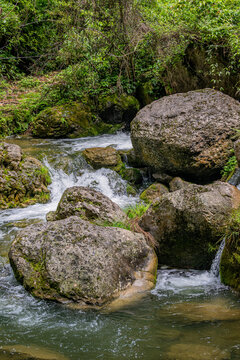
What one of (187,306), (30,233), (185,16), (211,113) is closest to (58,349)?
(187,306)

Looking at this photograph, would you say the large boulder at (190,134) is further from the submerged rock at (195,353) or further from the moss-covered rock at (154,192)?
the submerged rock at (195,353)

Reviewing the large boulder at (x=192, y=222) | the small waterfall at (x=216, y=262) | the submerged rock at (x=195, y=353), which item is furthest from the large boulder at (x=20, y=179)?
the submerged rock at (x=195, y=353)

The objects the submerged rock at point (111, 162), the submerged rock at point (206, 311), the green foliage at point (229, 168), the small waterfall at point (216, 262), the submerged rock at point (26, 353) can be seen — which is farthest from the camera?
the submerged rock at point (111, 162)

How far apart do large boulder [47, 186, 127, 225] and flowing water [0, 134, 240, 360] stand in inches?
47.5

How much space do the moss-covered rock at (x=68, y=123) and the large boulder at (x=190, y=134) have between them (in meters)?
3.77

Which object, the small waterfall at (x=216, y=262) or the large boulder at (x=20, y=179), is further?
the large boulder at (x=20, y=179)

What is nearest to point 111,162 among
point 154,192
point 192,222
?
point 154,192

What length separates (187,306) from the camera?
4.30m

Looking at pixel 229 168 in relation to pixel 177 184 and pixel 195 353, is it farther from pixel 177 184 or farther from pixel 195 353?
pixel 195 353

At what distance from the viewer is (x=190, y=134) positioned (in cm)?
795

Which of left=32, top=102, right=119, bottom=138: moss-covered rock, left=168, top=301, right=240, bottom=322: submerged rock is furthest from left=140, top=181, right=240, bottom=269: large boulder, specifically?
left=32, top=102, right=119, bottom=138: moss-covered rock

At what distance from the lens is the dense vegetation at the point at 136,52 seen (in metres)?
9.49

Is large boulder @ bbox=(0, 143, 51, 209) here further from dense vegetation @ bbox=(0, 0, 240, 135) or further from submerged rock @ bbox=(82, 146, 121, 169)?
dense vegetation @ bbox=(0, 0, 240, 135)

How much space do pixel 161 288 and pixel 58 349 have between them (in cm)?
185
